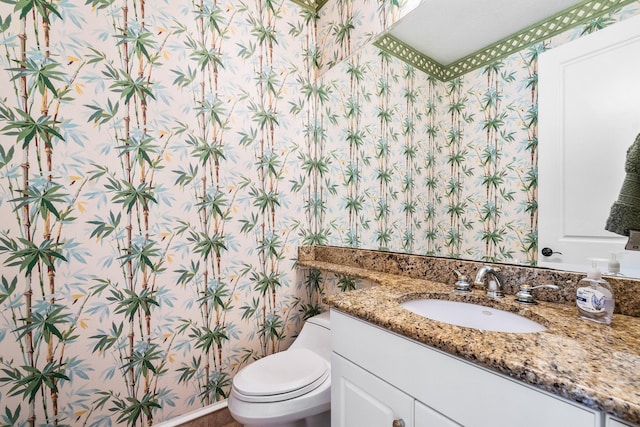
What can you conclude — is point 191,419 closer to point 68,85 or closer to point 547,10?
point 68,85

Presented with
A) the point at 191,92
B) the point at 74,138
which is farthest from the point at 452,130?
the point at 74,138

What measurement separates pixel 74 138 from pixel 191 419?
4.54 feet

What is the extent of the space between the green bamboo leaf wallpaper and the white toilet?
1.31 feet

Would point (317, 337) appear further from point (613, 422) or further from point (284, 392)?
point (613, 422)

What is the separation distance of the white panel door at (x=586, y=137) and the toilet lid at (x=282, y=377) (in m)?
0.93

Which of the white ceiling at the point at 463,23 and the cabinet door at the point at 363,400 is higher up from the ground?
the white ceiling at the point at 463,23

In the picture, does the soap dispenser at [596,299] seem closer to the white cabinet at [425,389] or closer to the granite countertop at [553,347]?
the granite countertop at [553,347]

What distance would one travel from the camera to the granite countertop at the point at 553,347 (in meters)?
0.40

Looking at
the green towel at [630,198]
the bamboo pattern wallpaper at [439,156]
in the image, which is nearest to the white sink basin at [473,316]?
the bamboo pattern wallpaper at [439,156]

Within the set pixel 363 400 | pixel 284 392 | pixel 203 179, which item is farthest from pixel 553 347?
pixel 203 179

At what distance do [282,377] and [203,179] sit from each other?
999 millimetres

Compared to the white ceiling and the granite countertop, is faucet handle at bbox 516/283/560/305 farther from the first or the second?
the white ceiling

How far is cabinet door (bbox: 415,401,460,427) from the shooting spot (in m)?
0.58

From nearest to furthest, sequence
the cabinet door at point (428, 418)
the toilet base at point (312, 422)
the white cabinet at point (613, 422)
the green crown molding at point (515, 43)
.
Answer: the white cabinet at point (613, 422), the cabinet door at point (428, 418), the green crown molding at point (515, 43), the toilet base at point (312, 422)
